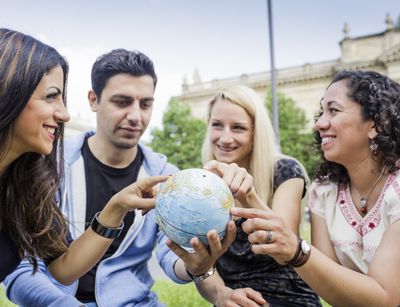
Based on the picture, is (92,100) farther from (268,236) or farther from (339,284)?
(339,284)

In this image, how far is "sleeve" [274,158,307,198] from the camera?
3.07m

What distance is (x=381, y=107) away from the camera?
8.89 ft

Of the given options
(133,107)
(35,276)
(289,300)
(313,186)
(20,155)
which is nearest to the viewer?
(20,155)

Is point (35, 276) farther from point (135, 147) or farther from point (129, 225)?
point (135, 147)

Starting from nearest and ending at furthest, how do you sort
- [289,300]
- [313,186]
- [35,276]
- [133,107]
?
[35,276], [289,300], [313,186], [133,107]

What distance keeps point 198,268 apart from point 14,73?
1.47 meters

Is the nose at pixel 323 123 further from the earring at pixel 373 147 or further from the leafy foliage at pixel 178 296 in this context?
the leafy foliage at pixel 178 296

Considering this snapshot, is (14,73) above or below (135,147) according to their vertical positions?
above

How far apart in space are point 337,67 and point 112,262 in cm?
3544

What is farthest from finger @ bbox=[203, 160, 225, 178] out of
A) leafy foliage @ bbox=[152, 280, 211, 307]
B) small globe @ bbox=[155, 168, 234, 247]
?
leafy foliage @ bbox=[152, 280, 211, 307]

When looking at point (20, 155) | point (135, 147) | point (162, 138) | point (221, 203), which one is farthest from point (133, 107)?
point (162, 138)

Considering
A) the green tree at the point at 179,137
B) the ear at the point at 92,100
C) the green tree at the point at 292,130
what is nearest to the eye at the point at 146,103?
the ear at the point at 92,100

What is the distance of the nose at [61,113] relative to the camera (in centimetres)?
234

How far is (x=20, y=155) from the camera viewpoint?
2459 millimetres
